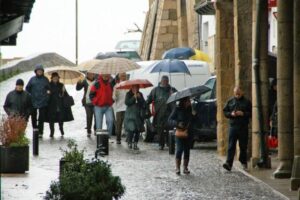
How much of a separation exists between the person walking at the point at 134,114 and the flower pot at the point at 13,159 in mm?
6911

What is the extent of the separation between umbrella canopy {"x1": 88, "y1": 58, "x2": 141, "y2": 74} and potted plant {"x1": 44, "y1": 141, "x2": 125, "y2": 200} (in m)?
14.1

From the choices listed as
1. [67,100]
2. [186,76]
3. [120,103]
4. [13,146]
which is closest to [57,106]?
[67,100]

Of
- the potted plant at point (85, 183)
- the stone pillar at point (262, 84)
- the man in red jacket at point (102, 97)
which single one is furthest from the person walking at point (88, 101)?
the potted plant at point (85, 183)

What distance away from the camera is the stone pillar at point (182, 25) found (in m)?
51.9

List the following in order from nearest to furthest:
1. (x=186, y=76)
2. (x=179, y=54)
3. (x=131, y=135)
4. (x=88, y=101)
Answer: (x=131, y=135) → (x=186, y=76) → (x=88, y=101) → (x=179, y=54)

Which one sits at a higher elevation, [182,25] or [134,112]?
[182,25]

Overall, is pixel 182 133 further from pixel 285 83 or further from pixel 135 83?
pixel 135 83

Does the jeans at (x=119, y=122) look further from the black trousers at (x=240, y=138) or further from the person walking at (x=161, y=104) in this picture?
the black trousers at (x=240, y=138)

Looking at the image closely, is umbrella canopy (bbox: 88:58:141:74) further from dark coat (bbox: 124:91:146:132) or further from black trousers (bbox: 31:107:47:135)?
black trousers (bbox: 31:107:47:135)

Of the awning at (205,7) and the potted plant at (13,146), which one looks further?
the awning at (205,7)

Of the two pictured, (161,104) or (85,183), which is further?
(161,104)

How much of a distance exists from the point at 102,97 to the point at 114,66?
2.68ft

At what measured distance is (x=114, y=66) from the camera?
30.1m

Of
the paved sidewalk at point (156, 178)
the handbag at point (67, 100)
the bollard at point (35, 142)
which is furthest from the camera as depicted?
the handbag at point (67, 100)
